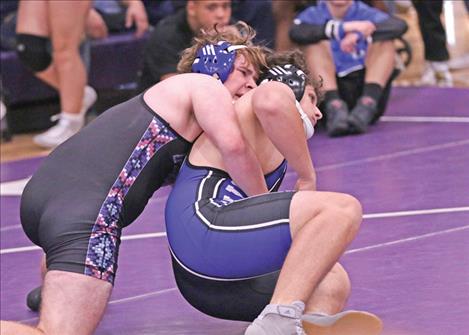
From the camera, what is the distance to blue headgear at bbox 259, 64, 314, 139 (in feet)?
12.8

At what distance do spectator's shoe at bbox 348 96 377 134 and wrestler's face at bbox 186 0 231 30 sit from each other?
0.89 m

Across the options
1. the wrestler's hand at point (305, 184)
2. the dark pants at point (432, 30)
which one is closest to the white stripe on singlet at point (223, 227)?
the wrestler's hand at point (305, 184)

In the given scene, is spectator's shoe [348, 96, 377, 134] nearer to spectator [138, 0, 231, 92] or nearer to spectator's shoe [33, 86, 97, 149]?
spectator [138, 0, 231, 92]

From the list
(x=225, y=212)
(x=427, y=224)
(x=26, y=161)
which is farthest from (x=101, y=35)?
(x=225, y=212)

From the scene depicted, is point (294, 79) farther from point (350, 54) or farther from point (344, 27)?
point (350, 54)

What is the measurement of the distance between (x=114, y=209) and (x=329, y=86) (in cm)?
369

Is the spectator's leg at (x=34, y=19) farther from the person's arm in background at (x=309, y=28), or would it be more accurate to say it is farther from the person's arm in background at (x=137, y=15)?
the person's arm in background at (x=309, y=28)

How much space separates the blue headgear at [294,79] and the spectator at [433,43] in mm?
4932

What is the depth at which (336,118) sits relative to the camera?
23.5 ft

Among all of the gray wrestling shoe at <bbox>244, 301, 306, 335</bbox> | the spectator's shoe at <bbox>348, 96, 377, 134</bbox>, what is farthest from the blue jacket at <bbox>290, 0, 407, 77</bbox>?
the gray wrestling shoe at <bbox>244, 301, 306, 335</bbox>

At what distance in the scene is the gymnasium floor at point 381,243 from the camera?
164 inches

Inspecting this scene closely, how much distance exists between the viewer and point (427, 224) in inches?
203

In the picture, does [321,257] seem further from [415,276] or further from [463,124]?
[463,124]

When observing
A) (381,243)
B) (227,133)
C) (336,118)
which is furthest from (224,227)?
(336,118)
